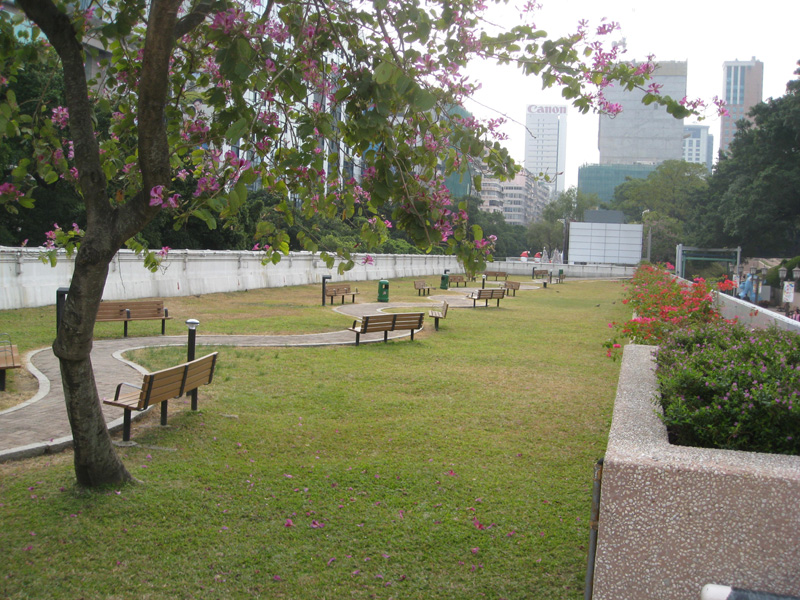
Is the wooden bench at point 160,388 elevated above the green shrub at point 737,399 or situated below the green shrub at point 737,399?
below

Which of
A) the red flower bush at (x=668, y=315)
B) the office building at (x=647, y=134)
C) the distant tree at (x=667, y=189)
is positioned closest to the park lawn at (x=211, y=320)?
the red flower bush at (x=668, y=315)

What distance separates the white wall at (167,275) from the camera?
A: 52.5 feet

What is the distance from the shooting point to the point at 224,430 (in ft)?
23.6

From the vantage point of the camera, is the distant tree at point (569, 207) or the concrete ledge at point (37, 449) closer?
the concrete ledge at point (37, 449)

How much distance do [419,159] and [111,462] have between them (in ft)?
11.1

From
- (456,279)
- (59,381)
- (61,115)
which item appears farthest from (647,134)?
(61,115)

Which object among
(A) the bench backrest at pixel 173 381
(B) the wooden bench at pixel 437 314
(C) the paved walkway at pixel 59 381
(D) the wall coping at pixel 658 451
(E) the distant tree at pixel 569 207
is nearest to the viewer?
(D) the wall coping at pixel 658 451

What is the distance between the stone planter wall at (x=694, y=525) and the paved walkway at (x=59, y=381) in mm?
5310

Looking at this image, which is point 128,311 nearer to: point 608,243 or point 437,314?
point 437,314

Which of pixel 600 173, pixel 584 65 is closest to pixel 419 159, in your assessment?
pixel 584 65

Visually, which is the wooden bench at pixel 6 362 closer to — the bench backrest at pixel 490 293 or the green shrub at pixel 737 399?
the green shrub at pixel 737 399

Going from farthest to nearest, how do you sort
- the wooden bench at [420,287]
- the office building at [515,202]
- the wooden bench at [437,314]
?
the office building at [515,202], the wooden bench at [420,287], the wooden bench at [437,314]

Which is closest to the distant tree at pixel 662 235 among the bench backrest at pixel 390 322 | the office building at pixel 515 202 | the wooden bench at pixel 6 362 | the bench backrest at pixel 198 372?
the office building at pixel 515 202

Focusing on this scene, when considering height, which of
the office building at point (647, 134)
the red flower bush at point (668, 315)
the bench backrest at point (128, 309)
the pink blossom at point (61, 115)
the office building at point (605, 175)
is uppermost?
the office building at point (647, 134)
